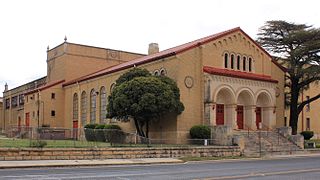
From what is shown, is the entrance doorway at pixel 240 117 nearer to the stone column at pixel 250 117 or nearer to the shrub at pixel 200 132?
the stone column at pixel 250 117

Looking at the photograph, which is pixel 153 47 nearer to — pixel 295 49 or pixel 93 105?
pixel 93 105

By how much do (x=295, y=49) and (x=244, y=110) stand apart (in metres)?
8.09

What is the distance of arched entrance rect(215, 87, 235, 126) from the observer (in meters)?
43.9

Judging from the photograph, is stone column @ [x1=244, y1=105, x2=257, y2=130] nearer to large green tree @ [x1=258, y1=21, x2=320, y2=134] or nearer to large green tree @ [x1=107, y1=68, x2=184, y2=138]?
large green tree @ [x1=258, y1=21, x2=320, y2=134]

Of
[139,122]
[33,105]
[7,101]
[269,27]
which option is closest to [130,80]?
[139,122]

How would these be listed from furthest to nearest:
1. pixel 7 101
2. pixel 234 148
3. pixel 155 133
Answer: pixel 7 101 → pixel 155 133 → pixel 234 148

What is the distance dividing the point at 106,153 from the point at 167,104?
10071 millimetres

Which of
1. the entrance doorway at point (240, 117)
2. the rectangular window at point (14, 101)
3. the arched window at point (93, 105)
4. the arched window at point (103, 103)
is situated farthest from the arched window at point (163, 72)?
the rectangular window at point (14, 101)

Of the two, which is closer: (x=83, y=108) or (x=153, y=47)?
(x=83, y=108)

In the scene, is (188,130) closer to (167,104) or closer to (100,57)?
(167,104)

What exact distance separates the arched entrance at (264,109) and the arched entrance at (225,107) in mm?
4182

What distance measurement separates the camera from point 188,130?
40.9 meters

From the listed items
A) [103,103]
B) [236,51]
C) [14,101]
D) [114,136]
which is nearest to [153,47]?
[103,103]

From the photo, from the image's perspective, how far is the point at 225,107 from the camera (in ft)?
147
